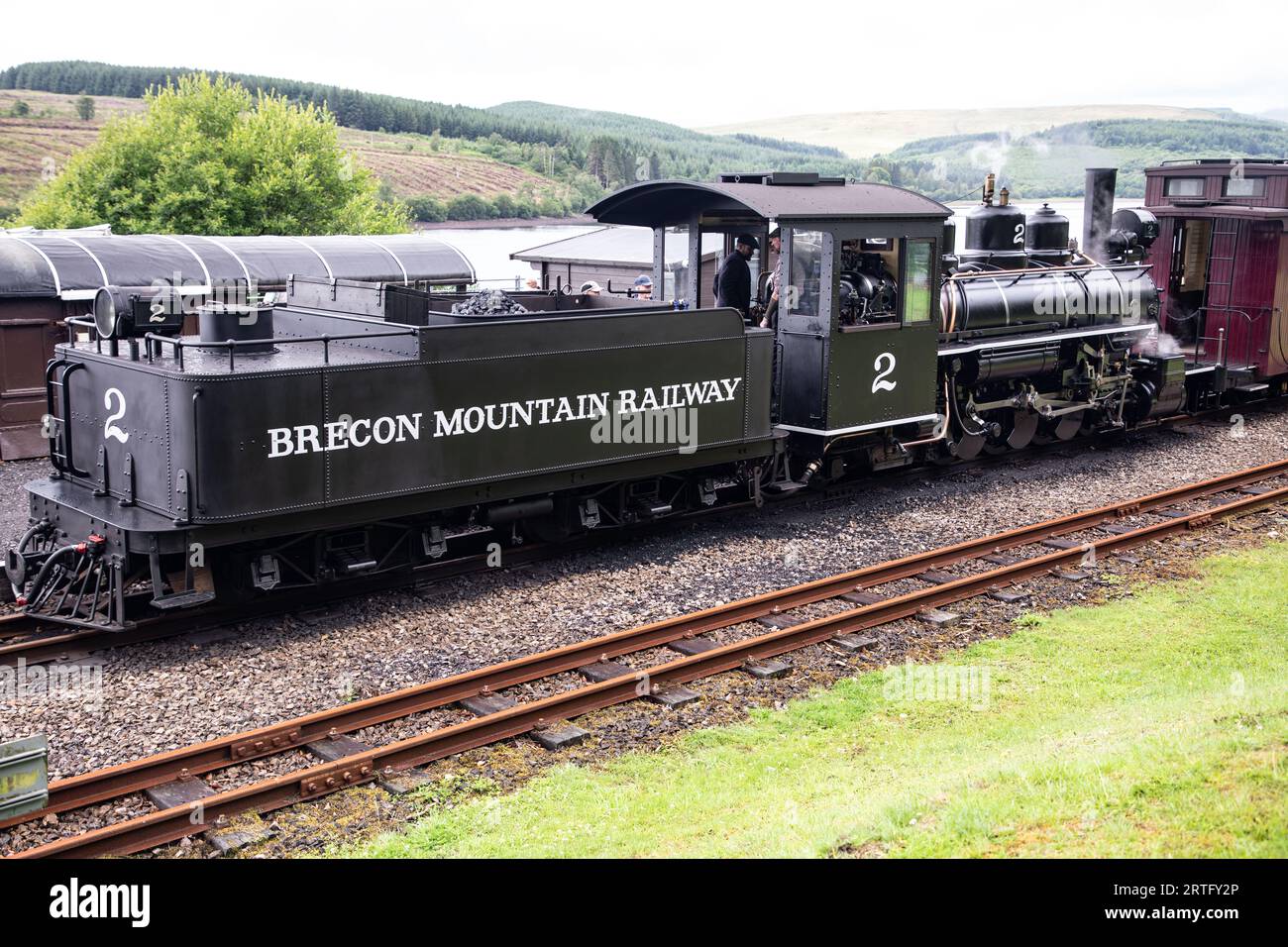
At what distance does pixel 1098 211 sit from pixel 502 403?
1200 centimetres

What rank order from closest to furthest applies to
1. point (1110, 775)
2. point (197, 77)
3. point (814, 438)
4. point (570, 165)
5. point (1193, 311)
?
1. point (1110, 775)
2. point (814, 438)
3. point (1193, 311)
4. point (197, 77)
5. point (570, 165)

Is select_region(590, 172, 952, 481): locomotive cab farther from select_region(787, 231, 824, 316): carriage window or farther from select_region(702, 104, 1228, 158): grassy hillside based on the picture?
select_region(702, 104, 1228, 158): grassy hillside

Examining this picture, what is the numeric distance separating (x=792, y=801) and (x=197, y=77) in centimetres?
3548

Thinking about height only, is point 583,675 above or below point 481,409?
below

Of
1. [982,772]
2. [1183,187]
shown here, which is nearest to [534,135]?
[1183,187]

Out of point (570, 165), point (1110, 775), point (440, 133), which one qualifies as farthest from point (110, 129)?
point (440, 133)

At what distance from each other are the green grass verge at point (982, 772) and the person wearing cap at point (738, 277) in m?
4.98

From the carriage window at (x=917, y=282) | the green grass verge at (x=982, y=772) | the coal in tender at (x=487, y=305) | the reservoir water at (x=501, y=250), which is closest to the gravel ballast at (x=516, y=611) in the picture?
the green grass verge at (x=982, y=772)

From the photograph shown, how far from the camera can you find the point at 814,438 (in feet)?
42.2

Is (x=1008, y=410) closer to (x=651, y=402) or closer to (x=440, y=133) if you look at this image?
(x=651, y=402)

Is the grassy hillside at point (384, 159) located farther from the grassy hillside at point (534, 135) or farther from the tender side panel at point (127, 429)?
the tender side panel at point (127, 429)

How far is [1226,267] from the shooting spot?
1905 cm

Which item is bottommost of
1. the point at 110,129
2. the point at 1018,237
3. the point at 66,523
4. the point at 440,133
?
the point at 66,523

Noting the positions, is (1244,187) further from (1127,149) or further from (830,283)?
(1127,149)
